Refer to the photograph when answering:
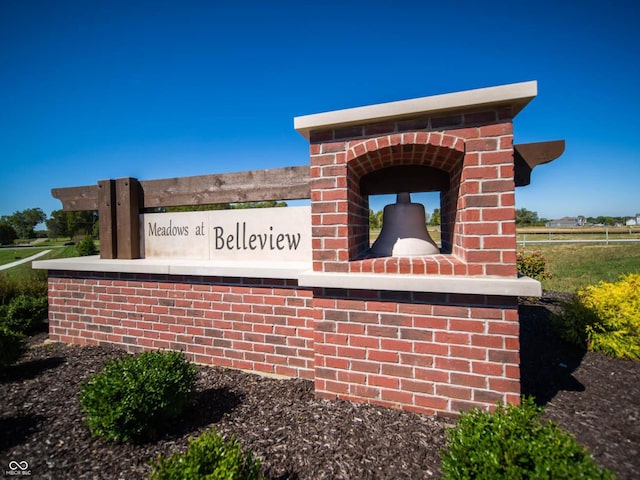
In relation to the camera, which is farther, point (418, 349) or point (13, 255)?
point (13, 255)

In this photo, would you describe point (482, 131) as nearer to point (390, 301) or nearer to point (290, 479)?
point (390, 301)

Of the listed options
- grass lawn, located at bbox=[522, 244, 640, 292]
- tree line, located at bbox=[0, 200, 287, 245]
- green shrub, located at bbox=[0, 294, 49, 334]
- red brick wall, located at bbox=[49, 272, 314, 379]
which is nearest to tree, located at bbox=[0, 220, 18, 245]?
tree line, located at bbox=[0, 200, 287, 245]

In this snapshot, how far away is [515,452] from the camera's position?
153 cm

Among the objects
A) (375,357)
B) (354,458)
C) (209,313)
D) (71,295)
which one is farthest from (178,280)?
(354,458)

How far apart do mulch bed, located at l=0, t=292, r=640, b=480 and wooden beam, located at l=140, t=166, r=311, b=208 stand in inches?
92.5

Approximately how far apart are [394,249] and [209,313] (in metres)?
2.55

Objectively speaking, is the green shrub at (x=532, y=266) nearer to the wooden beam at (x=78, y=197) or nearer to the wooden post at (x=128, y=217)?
the wooden post at (x=128, y=217)

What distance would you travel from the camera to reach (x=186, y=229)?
4512 mm

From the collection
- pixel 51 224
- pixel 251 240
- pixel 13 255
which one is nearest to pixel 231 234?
pixel 251 240

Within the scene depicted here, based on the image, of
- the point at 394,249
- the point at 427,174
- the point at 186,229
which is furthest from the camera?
the point at 186,229

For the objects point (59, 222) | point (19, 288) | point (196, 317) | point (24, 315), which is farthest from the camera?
point (59, 222)

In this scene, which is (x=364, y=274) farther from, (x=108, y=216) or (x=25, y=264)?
(x=25, y=264)

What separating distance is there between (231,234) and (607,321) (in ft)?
17.8

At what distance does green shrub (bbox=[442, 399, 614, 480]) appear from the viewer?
1.42 meters
